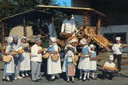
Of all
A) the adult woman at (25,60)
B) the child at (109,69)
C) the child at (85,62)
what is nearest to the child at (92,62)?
the child at (85,62)

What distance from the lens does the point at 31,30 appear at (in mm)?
15453

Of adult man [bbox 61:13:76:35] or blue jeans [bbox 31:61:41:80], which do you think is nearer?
blue jeans [bbox 31:61:41:80]

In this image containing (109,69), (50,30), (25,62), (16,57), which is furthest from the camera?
(50,30)

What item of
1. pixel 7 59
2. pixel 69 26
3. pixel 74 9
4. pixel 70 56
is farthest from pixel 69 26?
pixel 7 59

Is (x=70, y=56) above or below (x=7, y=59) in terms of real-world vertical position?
above

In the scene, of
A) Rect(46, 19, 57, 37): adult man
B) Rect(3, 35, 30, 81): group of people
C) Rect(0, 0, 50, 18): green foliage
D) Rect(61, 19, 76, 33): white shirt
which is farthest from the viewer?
Rect(0, 0, 50, 18): green foliage

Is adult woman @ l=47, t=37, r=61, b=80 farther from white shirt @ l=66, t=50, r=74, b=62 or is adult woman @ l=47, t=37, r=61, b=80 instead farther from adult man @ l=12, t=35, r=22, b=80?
adult man @ l=12, t=35, r=22, b=80

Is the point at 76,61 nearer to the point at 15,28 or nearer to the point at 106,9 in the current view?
the point at 15,28

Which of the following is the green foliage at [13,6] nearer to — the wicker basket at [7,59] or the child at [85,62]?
the wicker basket at [7,59]

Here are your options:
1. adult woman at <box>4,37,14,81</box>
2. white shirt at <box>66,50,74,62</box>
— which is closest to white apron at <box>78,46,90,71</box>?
white shirt at <box>66,50,74,62</box>

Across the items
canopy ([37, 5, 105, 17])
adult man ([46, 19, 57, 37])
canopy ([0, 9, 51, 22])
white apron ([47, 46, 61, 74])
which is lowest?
white apron ([47, 46, 61, 74])

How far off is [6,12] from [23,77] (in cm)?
841

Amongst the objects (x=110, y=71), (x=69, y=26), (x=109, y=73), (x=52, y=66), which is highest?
(x=69, y=26)

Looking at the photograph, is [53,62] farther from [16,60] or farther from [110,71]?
[110,71]
